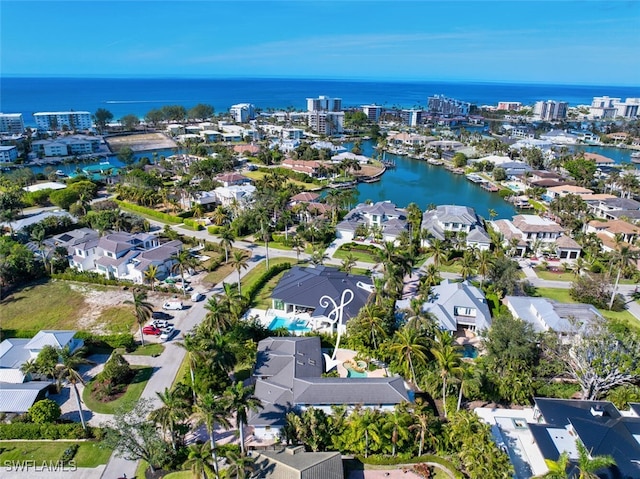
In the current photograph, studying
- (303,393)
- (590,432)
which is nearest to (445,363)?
(590,432)

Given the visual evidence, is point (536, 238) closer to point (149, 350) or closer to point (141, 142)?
point (149, 350)

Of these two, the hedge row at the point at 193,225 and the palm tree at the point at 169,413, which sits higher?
the palm tree at the point at 169,413

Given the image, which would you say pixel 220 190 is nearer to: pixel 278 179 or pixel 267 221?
pixel 278 179

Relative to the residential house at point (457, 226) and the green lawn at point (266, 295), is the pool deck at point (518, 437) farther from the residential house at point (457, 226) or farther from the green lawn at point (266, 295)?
the residential house at point (457, 226)

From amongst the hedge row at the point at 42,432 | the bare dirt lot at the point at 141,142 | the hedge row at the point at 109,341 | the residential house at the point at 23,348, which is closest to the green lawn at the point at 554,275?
the hedge row at the point at 109,341

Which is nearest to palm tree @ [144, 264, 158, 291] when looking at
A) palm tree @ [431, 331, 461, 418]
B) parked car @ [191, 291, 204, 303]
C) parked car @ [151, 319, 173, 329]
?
parked car @ [191, 291, 204, 303]

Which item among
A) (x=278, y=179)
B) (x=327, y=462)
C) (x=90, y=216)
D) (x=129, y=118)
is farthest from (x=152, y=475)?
(x=129, y=118)

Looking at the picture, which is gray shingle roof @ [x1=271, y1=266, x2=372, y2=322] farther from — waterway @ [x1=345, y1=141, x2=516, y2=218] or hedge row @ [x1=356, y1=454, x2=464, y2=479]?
waterway @ [x1=345, y1=141, x2=516, y2=218]

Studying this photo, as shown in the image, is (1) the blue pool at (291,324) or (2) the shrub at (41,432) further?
(1) the blue pool at (291,324)
